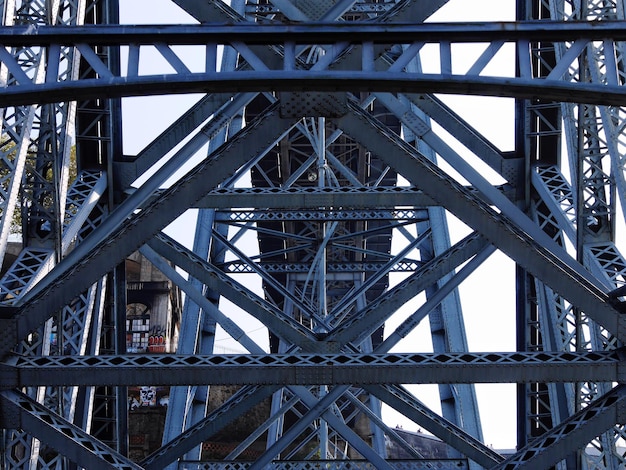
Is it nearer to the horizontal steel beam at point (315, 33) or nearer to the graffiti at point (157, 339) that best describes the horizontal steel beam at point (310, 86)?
the horizontal steel beam at point (315, 33)

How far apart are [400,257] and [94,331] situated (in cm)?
522

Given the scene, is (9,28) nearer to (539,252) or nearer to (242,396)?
(539,252)

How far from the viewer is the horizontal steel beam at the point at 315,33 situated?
33.8 feet

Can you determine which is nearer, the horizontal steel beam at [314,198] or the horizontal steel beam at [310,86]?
the horizontal steel beam at [310,86]

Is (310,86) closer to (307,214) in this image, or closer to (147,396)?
(307,214)

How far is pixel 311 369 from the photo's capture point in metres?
11.4

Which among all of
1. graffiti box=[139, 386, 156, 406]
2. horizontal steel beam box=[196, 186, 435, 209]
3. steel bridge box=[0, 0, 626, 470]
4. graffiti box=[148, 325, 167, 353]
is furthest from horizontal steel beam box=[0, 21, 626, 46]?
graffiti box=[148, 325, 167, 353]

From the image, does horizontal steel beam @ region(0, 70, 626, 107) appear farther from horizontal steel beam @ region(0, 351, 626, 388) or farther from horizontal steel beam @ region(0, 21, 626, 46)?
horizontal steel beam @ region(0, 351, 626, 388)

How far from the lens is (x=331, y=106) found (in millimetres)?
11156

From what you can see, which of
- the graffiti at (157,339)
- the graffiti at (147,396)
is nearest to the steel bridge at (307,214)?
the graffiti at (147,396)

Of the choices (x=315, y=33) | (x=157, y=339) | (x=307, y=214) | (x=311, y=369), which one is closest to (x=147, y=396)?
(x=157, y=339)

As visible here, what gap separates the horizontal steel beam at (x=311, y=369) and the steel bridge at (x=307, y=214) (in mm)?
20

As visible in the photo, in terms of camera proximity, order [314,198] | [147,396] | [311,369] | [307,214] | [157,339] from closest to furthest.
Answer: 1. [311,369]
2. [314,198]
3. [307,214]
4. [147,396]
5. [157,339]

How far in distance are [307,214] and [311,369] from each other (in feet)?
27.9
